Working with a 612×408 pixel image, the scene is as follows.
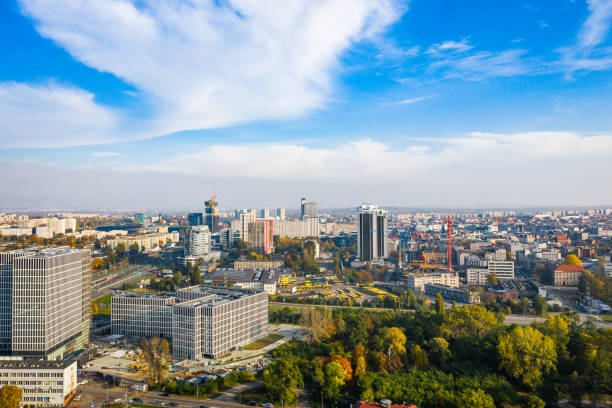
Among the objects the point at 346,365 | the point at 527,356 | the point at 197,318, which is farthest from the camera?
the point at 197,318

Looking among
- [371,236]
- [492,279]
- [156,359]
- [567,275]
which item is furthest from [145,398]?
[371,236]

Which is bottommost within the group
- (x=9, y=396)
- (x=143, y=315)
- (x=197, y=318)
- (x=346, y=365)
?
(x=346, y=365)

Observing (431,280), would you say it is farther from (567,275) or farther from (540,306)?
(567,275)

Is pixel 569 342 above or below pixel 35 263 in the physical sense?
below

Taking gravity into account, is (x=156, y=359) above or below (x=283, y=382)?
above

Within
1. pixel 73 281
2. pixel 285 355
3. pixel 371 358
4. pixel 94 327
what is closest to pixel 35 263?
pixel 73 281

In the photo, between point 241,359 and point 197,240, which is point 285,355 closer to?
point 241,359

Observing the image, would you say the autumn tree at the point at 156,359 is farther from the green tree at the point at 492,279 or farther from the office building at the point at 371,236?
the office building at the point at 371,236
